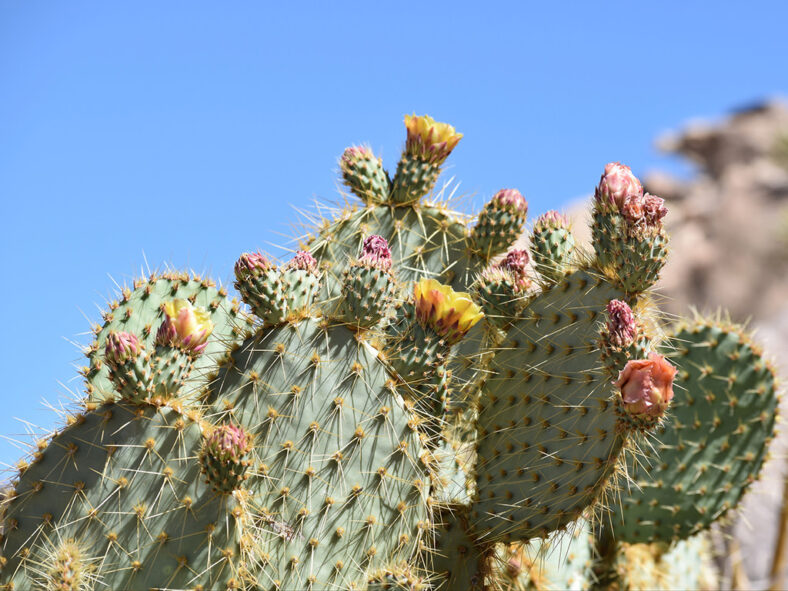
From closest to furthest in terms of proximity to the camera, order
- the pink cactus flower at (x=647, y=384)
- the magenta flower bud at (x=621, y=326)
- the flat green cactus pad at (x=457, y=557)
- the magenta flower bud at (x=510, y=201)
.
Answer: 1. the pink cactus flower at (x=647, y=384)
2. the magenta flower bud at (x=621, y=326)
3. the flat green cactus pad at (x=457, y=557)
4. the magenta flower bud at (x=510, y=201)

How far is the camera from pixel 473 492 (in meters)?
2.30

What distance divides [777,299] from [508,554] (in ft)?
45.0

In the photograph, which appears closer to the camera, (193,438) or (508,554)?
(193,438)

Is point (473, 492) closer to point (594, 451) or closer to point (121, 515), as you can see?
point (594, 451)

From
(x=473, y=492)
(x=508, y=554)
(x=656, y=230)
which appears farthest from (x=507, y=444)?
(x=656, y=230)

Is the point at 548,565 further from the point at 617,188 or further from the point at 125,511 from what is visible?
the point at 125,511

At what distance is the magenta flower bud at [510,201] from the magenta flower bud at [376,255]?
1.99 ft

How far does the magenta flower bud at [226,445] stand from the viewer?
164cm

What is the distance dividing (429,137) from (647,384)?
1217 millimetres

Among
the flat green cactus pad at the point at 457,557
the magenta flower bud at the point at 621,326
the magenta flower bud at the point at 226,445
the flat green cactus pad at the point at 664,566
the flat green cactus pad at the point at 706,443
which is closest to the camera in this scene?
the magenta flower bud at the point at 226,445

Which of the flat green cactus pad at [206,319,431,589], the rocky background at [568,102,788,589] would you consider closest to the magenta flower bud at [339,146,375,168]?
the flat green cactus pad at [206,319,431,589]

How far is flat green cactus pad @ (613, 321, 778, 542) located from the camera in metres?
2.75

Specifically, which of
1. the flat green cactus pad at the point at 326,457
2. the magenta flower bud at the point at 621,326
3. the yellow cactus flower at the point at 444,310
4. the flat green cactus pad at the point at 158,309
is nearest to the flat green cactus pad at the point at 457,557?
the flat green cactus pad at the point at 326,457

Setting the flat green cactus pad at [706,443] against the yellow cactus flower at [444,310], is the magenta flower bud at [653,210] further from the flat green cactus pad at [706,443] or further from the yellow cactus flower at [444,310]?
the flat green cactus pad at [706,443]
